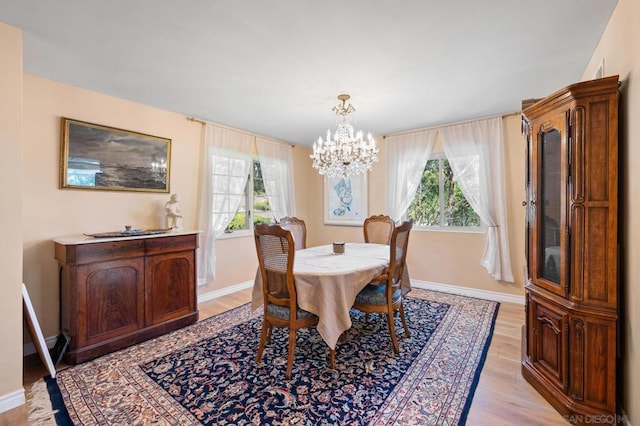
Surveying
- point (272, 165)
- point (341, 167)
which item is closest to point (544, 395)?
point (341, 167)

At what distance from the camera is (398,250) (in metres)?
2.45

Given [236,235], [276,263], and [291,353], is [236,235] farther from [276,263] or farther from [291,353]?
[291,353]

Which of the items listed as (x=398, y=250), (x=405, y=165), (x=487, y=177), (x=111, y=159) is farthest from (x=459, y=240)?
(x=111, y=159)

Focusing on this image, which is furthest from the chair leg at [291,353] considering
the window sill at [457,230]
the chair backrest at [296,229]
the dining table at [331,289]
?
the window sill at [457,230]

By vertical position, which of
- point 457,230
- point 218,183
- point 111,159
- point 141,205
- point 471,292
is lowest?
point 471,292

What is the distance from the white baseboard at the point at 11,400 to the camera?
1680 millimetres

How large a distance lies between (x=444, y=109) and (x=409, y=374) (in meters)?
2.89

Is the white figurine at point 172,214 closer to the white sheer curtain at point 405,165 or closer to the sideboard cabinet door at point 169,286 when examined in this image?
the sideboard cabinet door at point 169,286

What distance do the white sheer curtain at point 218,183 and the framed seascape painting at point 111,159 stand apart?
521 millimetres

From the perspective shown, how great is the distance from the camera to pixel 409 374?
6.66 ft

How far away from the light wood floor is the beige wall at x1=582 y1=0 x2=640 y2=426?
417 millimetres

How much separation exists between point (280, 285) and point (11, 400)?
179cm

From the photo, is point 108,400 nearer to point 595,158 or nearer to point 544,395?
point 544,395

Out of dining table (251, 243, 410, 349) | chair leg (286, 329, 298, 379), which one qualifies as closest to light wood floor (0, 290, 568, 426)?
dining table (251, 243, 410, 349)
